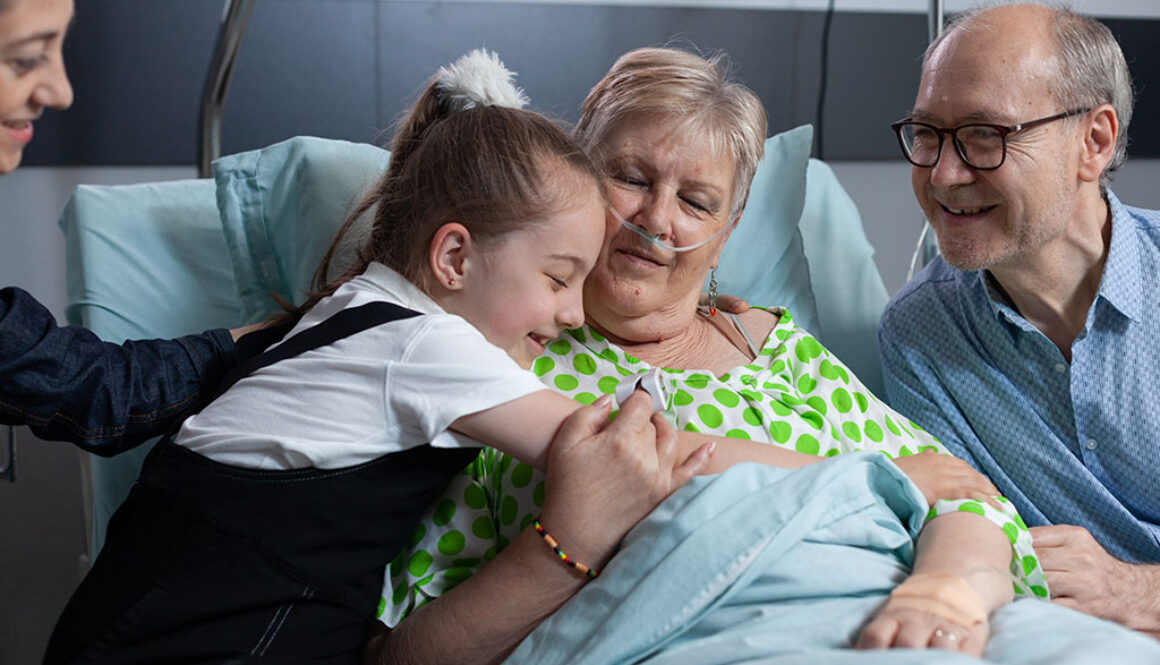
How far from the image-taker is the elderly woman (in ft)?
4.37

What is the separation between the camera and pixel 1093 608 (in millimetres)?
1610

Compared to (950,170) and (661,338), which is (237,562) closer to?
(661,338)

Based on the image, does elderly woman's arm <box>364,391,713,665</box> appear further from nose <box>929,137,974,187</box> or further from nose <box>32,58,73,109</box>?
nose <box>929,137,974,187</box>

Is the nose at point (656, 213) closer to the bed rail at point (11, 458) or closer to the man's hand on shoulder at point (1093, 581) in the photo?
the man's hand on shoulder at point (1093, 581)

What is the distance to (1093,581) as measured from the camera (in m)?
1.61

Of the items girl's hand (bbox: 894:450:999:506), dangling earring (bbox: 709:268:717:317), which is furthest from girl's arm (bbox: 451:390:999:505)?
dangling earring (bbox: 709:268:717:317)

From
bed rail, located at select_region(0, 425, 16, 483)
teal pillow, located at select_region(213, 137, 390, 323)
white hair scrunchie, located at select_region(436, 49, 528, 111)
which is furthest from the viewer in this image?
bed rail, located at select_region(0, 425, 16, 483)

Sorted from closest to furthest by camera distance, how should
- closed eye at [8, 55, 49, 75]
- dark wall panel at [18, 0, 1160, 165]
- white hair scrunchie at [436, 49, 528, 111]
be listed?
closed eye at [8, 55, 49, 75]
white hair scrunchie at [436, 49, 528, 111]
dark wall panel at [18, 0, 1160, 165]

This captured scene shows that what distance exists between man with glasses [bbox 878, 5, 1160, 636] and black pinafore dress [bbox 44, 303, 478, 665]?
1.04m

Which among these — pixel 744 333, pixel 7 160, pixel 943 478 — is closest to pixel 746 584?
pixel 943 478

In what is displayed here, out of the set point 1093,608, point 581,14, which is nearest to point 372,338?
point 1093,608

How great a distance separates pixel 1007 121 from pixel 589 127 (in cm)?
71

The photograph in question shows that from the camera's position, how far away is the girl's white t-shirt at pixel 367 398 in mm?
1241

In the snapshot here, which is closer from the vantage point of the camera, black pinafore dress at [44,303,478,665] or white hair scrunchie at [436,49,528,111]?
black pinafore dress at [44,303,478,665]
